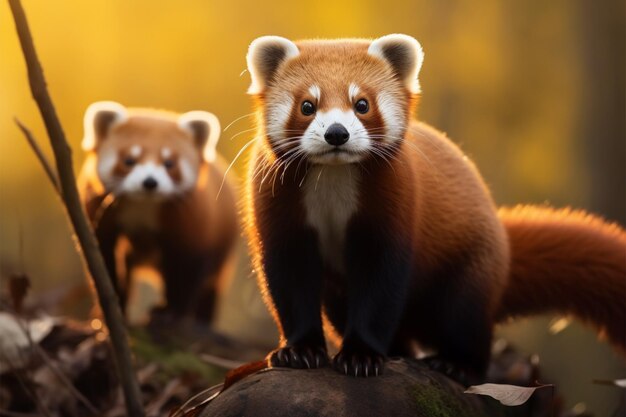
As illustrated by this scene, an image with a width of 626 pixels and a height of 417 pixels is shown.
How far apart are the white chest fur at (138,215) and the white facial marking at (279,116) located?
11.7ft

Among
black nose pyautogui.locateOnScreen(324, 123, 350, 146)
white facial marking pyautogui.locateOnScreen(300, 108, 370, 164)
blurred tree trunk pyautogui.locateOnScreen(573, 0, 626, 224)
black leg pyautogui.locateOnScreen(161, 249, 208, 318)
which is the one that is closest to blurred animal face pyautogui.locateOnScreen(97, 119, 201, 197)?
black leg pyautogui.locateOnScreen(161, 249, 208, 318)

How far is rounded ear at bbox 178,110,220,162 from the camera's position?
790 centimetres

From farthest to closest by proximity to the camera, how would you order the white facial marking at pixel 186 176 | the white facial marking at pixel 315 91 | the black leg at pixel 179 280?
the black leg at pixel 179 280 → the white facial marking at pixel 186 176 → the white facial marking at pixel 315 91

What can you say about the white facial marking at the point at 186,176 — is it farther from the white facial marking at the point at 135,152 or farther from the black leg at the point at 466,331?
the black leg at the point at 466,331

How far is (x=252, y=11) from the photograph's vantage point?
908 centimetres

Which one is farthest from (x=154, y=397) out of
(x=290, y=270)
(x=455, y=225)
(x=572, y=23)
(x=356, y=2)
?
(x=572, y=23)

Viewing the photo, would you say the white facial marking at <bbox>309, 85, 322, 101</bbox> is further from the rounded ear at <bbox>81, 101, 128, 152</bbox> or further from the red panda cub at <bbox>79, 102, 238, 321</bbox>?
the rounded ear at <bbox>81, 101, 128, 152</bbox>

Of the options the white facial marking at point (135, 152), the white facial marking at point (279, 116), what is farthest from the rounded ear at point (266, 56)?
the white facial marking at point (135, 152)

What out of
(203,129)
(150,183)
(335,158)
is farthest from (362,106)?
(203,129)

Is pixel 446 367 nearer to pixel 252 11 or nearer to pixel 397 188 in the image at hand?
pixel 397 188

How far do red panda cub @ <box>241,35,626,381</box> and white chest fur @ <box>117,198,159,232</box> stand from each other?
315 centimetres

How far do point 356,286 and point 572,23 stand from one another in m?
8.55

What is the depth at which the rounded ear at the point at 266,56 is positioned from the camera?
406 cm

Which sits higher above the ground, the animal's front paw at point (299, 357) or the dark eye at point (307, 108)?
the dark eye at point (307, 108)
